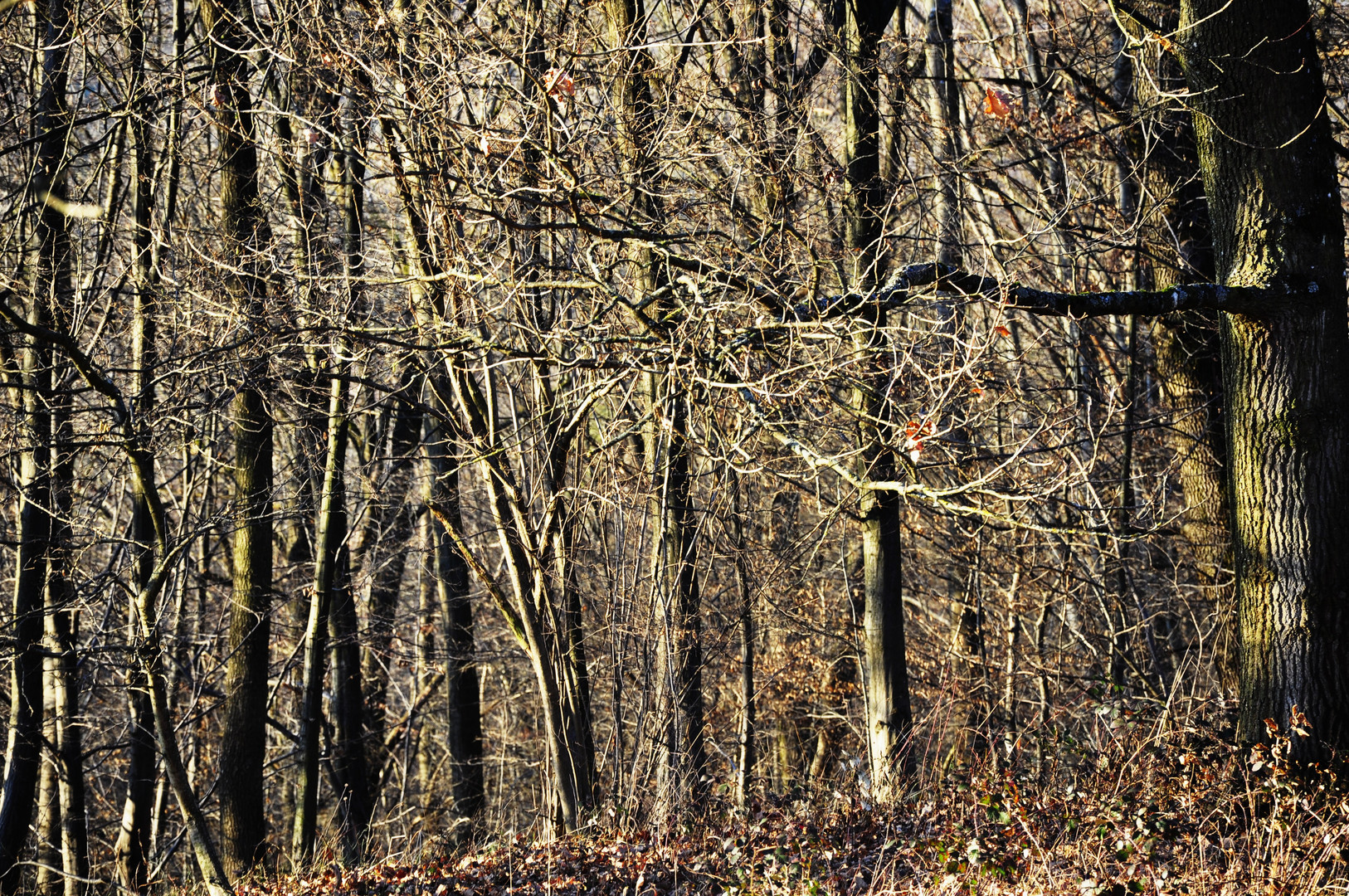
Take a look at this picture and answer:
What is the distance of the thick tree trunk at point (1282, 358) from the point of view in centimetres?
575

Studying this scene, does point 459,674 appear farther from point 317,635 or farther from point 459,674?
point 317,635

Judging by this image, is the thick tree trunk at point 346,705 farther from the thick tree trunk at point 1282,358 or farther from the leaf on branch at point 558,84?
the thick tree trunk at point 1282,358

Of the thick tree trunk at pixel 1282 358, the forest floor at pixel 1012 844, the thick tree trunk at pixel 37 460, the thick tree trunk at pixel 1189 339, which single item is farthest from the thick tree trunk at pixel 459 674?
the thick tree trunk at pixel 1282 358

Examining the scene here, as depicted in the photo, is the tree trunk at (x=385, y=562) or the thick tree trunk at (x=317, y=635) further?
the tree trunk at (x=385, y=562)

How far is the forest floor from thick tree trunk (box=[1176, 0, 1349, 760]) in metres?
0.57

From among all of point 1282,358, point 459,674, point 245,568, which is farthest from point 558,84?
point 459,674

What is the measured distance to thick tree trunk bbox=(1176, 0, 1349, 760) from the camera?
18.9 feet

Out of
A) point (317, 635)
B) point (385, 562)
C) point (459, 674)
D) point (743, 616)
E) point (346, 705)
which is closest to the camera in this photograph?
point (743, 616)

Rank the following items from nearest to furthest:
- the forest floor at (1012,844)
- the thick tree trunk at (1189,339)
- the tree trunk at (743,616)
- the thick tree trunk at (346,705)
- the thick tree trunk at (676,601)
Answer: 1. the forest floor at (1012,844)
2. the thick tree trunk at (676,601)
3. the thick tree trunk at (1189,339)
4. the tree trunk at (743,616)
5. the thick tree trunk at (346,705)

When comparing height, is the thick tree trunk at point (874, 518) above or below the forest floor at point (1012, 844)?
above

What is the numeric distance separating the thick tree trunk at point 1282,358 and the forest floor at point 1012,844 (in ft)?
1.85

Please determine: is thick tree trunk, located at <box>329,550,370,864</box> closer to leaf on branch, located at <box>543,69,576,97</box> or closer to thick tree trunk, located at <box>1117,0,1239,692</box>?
leaf on branch, located at <box>543,69,576,97</box>

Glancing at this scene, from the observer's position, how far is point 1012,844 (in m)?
5.21

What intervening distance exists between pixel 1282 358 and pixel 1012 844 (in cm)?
302
